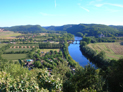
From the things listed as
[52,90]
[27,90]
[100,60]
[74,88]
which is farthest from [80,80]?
[100,60]

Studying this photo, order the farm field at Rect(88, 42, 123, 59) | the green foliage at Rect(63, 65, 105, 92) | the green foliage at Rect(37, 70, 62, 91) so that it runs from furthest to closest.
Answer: the farm field at Rect(88, 42, 123, 59), the green foliage at Rect(63, 65, 105, 92), the green foliage at Rect(37, 70, 62, 91)

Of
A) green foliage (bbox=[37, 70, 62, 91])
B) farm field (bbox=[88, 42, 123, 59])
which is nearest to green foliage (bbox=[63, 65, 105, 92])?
→ green foliage (bbox=[37, 70, 62, 91])

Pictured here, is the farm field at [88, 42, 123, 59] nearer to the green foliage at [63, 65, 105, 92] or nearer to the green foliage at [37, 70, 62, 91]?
the green foliage at [63, 65, 105, 92]

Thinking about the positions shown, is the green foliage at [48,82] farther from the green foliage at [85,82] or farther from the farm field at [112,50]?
the farm field at [112,50]

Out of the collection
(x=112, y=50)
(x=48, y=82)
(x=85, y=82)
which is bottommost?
(x=112, y=50)

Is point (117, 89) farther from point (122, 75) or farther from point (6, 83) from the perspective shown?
point (6, 83)

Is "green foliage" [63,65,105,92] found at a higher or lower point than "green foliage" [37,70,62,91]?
lower

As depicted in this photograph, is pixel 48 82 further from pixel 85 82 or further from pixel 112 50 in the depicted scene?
pixel 112 50

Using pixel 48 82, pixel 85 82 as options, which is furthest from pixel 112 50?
pixel 48 82

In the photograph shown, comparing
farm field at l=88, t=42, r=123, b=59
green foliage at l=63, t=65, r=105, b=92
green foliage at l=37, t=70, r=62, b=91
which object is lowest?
farm field at l=88, t=42, r=123, b=59

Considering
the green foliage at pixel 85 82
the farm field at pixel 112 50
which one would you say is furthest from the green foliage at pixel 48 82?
the farm field at pixel 112 50

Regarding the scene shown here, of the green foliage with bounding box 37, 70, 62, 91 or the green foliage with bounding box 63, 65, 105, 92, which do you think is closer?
the green foliage with bounding box 37, 70, 62, 91
